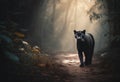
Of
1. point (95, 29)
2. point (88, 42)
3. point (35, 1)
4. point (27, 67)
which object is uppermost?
point (95, 29)

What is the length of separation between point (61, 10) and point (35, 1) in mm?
18993

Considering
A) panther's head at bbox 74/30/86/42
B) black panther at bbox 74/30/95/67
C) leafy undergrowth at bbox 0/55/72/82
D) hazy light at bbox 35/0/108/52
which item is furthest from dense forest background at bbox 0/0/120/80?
hazy light at bbox 35/0/108/52

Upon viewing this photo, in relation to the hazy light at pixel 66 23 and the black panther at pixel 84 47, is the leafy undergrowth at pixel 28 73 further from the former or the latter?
the hazy light at pixel 66 23

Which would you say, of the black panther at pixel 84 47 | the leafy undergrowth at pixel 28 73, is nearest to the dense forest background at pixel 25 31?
the leafy undergrowth at pixel 28 73

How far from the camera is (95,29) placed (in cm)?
4534

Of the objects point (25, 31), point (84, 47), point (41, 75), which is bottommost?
point (41, 75)

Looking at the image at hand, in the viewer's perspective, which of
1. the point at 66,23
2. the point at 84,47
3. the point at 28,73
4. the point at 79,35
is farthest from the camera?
the point at 66,23

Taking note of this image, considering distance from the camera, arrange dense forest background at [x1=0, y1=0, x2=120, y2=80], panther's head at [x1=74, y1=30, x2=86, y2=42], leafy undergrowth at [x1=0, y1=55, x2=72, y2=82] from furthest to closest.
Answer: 1. panther's head at [x1=74, y1=30, x2=86, y2=42]
2. dense forest background at [x1=0, y1=0, x2=120, y2=80]
3. leafy undergrowth at [x1=0, y1=55, x2=72, y2=82]

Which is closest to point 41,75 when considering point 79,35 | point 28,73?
point 28,73

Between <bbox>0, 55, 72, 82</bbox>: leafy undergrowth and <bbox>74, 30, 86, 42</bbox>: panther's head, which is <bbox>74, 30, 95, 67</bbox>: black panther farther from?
<bbox>0, 55, 72, 82</bbox>: leafy undergrowth

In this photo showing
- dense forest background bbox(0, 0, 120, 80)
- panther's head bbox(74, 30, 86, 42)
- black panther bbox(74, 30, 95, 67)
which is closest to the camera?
dense forest background bbox(0, 0, 120, 80)

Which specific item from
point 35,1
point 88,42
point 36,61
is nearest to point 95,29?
point 35,1

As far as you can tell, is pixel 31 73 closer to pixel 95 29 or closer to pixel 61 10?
pixel 61 10

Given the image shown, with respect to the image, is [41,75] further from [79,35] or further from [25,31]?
[25,31]
